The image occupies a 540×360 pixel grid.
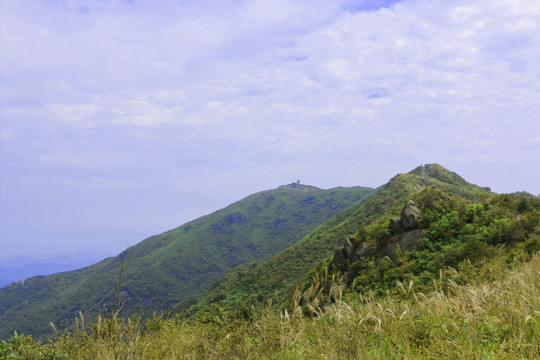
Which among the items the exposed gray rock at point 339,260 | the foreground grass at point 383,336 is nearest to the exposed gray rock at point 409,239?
the exposed gray rock at point 339,260

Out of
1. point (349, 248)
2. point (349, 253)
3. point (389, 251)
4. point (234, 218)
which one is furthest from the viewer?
point (234, 218)

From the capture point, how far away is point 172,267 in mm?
139125

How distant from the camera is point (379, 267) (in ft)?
59.6

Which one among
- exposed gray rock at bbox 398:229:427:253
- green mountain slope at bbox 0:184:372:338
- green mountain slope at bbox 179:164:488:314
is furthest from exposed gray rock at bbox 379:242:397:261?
green mountain slope at bbox 0:184:372:338

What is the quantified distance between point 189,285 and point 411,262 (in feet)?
415

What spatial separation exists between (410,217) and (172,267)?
443 feet

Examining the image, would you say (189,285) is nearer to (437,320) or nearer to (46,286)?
(46,286)

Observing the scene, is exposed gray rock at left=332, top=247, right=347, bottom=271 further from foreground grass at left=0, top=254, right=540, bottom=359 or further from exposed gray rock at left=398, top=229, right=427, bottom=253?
foreground grass at left=0, top=254, right=540, bottom=359

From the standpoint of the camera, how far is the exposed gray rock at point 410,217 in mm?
19391

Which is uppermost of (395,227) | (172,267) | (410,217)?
(410,217)

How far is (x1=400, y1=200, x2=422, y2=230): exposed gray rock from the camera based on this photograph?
19391mm

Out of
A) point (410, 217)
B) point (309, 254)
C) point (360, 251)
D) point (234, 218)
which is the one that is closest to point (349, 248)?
point (360, 251)

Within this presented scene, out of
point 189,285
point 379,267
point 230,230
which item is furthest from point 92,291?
point 379,267

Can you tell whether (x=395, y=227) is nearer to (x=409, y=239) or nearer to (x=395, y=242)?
(x=395, y=242)
